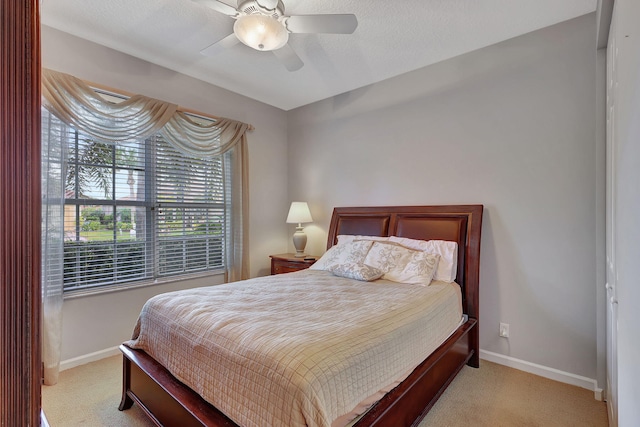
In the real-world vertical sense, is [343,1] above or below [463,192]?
above

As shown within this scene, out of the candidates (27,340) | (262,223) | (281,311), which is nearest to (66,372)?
(281,311)

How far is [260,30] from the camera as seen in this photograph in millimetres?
1907

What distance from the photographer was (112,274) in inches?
111

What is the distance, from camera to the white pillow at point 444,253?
261 cm

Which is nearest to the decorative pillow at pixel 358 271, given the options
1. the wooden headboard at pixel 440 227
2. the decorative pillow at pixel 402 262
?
the decorative pillow at pixel 402 262

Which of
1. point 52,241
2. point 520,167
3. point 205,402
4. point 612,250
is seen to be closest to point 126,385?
point 205,402

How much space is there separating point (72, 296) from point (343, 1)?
3.15 metres

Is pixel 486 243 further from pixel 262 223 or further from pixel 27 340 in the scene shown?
pixel 27 340

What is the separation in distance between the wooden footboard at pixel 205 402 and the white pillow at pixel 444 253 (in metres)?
0.48

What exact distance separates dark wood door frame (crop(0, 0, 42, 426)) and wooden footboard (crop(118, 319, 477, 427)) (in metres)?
1.09

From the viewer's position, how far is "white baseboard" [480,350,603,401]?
88.7 inches

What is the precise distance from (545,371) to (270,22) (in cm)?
328

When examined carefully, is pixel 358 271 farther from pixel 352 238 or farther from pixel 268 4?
pixel 268 4

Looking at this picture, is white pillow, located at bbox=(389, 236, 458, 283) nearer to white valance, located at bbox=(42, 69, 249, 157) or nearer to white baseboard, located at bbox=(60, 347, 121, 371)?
white valance, located at bbox=(42, 69, 249, 157)
